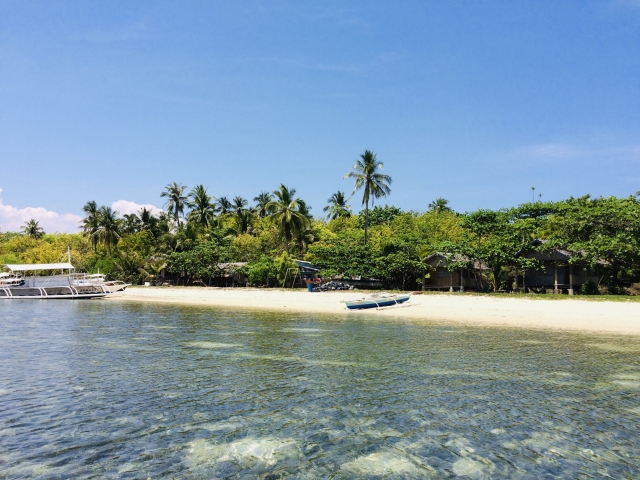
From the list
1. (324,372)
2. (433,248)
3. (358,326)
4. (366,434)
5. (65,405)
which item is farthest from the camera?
(433,248)

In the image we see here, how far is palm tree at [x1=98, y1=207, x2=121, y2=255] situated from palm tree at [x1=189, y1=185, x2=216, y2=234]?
11.6m

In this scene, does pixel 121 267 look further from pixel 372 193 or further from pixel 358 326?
pixel 358 326

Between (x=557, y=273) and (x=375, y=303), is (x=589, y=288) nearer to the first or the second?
(x=557, y=273)

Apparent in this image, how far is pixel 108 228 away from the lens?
71250 mm

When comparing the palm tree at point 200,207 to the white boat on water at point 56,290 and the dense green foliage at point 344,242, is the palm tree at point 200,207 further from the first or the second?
the white boat on water at point 56,290

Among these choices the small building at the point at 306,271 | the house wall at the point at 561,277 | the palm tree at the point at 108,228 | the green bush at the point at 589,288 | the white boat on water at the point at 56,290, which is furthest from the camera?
the palm tree at the point at 108,228

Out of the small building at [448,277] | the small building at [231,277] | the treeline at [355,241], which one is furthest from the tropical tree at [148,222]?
the small building at [448,277]

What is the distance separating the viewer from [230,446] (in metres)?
7.64

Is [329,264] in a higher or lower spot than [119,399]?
higher

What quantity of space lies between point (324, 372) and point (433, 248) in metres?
31.6

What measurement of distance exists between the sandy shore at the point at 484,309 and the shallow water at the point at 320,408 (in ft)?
19.2

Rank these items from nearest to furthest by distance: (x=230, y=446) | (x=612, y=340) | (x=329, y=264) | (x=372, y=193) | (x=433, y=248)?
(x=230, y=446)
(x=612, y=340)
(x=433, y=248)
(x=329, y=264)
(x=372, y=193)

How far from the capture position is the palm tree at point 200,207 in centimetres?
7025

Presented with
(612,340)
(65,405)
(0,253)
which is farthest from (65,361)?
(0,253)
